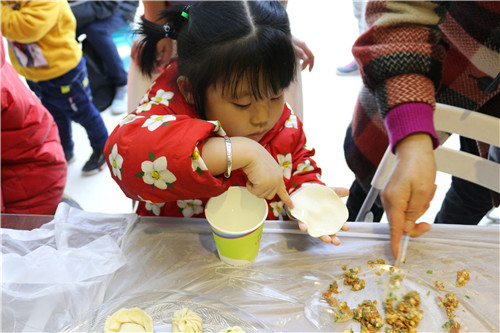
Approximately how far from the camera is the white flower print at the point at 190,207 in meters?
0.91

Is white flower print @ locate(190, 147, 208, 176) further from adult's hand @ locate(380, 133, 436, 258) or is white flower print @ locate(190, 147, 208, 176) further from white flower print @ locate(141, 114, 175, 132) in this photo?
adult's hand @ locate(380, 133, 436, 258)

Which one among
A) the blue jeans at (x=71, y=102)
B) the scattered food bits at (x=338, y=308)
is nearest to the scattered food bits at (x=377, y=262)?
the scattered food bits at (x=338, y=308)

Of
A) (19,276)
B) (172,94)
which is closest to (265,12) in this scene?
(172,94)

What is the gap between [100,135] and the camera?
2158 mm

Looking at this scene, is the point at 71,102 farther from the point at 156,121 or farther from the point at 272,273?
the point at 272,273

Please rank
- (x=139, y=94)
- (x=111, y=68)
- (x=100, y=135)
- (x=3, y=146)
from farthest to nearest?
(x=111, y=68) < (x=100, y=135) < (x=3, y=146) < (x=139, y=94)

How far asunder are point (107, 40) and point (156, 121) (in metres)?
1.99

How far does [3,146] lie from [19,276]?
0.69m

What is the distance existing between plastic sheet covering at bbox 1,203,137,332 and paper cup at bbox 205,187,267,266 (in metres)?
0.21

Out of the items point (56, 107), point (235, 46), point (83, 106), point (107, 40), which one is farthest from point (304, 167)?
point (107, 40)

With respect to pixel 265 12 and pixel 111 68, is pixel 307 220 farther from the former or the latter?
pixel 111 68

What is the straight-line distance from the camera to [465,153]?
0.94 meters

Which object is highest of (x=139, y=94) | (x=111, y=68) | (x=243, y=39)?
(x=243, y=39)

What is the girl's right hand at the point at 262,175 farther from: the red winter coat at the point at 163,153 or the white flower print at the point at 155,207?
the white flower print at the point at 155,207
